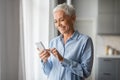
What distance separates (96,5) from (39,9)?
155 cm

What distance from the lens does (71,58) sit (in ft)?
4.54

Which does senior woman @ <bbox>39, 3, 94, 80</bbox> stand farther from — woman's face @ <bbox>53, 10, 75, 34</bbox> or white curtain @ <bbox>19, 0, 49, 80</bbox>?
white curtain @ <bbox>19, 0, 49, 80</bbox>

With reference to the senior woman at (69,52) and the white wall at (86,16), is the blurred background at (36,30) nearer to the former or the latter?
the white wall at (86,16)

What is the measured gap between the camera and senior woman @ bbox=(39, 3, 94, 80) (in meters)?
1.34

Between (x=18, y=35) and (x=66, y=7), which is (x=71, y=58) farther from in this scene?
(x=18, y=35)

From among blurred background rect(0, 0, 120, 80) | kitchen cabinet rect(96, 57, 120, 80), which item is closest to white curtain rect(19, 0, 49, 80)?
blurred background rect(0, 0, 120, 80)

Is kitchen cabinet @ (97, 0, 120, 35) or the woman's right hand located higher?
kitchen cabinet @ (97, 0, 120, 35)

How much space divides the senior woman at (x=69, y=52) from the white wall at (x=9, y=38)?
0.80 m

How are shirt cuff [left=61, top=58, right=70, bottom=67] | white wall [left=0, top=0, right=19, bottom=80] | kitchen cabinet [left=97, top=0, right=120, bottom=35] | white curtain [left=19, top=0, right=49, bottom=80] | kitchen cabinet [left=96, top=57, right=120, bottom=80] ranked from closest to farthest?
shirt cuff [left=61, top=58, right=70, bottom=67], white wall [left=0, top=0, right=19, bottom=80], white curtain [left=19, top=0, right=49, bottom=80], kitchen cabinet [left=96, top=57, right=120, bottom=80], kitchen cabinet [left=97, top=0, right=120, bottom=35]

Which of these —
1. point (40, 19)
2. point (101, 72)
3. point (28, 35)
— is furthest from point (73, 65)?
point (101, 72)

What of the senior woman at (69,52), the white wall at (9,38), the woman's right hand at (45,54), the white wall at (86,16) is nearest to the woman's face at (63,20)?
the senior woman at (69,52)

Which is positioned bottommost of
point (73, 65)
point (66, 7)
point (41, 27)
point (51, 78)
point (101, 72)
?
point (101, 72)

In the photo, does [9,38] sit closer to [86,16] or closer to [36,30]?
[36,30]

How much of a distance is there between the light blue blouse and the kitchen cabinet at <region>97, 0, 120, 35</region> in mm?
2480
